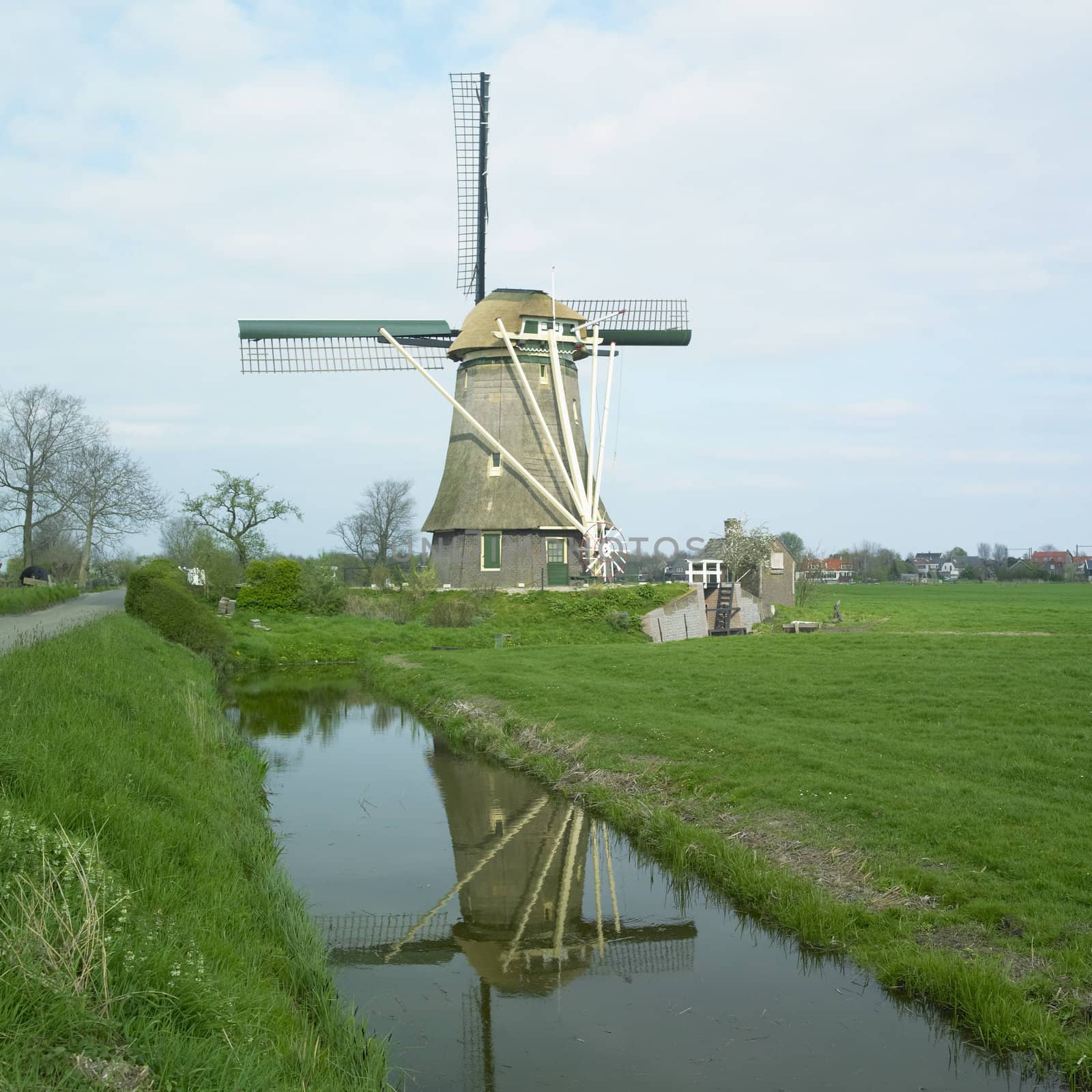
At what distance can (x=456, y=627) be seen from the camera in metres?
28.4

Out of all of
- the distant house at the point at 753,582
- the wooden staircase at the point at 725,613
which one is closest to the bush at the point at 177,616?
the wooden staircase at the point at 725,613

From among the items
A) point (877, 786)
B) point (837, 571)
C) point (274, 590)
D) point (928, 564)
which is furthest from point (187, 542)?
point (928, 564)

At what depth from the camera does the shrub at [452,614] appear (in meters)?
28.7

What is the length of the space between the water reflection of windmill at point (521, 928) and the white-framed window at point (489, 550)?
2087 cm

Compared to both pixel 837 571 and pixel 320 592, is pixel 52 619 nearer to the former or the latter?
pixel 320 592

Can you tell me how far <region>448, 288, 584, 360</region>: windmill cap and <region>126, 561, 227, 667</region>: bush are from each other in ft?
38.2

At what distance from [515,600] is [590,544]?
9.54ft

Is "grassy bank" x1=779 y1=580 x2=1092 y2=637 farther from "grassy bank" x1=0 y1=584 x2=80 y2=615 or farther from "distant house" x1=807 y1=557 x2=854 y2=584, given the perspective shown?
"grassy bank" x1=0 y1=584 x2=80 y2=615

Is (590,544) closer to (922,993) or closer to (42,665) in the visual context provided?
(42,665)

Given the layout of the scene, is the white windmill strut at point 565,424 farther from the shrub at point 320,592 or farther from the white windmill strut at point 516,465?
the shrub at point 320,592

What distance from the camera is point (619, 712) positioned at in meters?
14.2

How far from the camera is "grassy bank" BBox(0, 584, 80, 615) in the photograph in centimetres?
2567

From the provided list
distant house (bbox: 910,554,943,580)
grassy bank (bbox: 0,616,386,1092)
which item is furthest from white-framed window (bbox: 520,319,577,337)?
distant house (bbox: 910,554,943,580)

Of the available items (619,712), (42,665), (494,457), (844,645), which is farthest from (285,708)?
(494,457)
